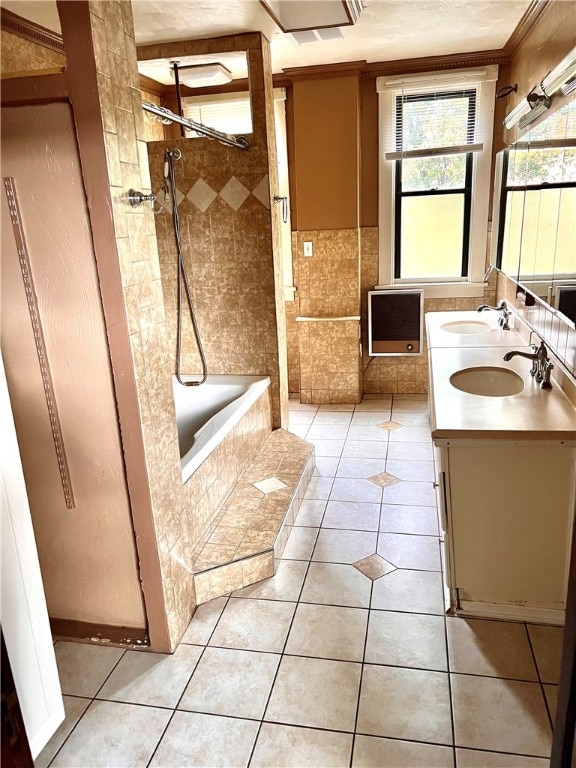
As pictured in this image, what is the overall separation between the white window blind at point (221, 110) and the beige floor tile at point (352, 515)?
9.58ft

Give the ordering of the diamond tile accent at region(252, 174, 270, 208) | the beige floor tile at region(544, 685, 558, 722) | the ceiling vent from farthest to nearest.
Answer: the diamond tile accent at region(252, 174, 270, 208) → the ceiling vent → the beige floor tile at region(544, 685, 558, 722)

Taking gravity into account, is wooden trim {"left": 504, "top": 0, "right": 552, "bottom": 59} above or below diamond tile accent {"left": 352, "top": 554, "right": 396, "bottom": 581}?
above

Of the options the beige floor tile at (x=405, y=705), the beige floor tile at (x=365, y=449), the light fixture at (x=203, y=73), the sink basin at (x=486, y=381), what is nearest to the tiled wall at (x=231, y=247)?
the light fixture at (x=203, y=73)

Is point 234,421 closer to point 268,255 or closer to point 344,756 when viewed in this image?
point 268,255

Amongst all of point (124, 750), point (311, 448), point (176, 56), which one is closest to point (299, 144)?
point (176, 56)

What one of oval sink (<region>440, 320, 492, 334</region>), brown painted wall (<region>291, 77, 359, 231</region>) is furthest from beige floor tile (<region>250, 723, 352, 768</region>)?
brown painted wall (<region>291, 77, 359, 231</region>)

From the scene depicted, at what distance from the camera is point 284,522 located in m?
2.71

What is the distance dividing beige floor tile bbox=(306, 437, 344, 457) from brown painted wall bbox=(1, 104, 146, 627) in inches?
77.3

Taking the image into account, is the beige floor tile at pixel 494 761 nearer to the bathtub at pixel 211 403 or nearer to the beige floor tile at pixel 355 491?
the beige floor tile at pixel 355 491

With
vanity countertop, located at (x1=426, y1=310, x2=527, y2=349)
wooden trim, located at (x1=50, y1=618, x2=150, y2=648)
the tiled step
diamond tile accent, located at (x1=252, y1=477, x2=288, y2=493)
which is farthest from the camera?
vanity countertop, located at (x1=426, y1=310, x2=527, y2=349)

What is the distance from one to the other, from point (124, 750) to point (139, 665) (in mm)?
342

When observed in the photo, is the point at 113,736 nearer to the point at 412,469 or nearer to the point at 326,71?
the point at 412,469

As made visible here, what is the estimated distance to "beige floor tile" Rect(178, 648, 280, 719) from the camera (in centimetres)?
184

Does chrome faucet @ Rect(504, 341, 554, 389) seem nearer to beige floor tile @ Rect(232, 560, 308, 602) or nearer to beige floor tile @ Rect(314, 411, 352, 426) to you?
beige floor tile @ Rect(232, 560, 308, 602)
